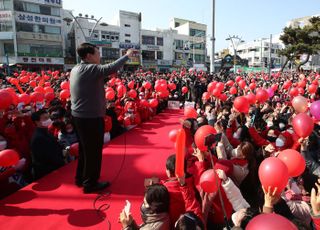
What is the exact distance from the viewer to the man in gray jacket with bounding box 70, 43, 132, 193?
2523 mm

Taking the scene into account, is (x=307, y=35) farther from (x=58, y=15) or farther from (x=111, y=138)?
(x=58, y=15)

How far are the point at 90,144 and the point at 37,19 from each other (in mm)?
33350

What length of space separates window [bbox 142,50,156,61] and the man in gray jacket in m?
39.5

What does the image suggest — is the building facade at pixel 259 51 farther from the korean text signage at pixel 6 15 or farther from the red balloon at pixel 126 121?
the red balloon at pixel 126 121

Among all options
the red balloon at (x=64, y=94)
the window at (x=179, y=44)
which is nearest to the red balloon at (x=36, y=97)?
the red balloon at (x=64, y=94)

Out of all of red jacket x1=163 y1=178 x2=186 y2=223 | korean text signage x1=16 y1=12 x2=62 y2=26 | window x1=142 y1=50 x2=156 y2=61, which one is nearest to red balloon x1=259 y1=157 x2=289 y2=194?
red jacket x1=163 y1=178 x2=186 y2=223

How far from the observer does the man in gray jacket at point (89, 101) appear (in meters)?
2.52

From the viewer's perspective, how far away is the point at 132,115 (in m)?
6.30

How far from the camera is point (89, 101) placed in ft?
8.47

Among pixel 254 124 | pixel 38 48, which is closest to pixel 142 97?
pixel 254 124

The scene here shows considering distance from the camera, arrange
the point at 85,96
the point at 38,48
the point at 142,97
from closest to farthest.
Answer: the point at 85,96 < the point at 142,97 < the point at 38,48

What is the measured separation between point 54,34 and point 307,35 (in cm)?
2791

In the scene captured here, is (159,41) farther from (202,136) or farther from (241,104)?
(202,136)

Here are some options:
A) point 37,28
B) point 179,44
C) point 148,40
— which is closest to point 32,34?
point 37,28
